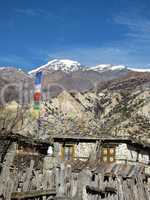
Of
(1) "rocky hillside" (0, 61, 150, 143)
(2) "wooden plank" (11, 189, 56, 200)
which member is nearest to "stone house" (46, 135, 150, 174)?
(2) "wooden plank" (11, 189, 56, 200)

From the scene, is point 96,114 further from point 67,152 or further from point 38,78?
point 67,152

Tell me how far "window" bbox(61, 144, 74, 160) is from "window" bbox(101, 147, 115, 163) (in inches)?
102

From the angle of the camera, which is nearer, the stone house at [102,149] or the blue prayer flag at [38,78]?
the stone house at [102,149]

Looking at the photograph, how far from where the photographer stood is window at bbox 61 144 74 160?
34287mm

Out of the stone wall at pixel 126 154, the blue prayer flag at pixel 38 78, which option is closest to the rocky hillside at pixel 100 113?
the blue prayer flag at pixel 38 78

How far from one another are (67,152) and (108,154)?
11.0 ft

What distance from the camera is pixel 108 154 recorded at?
3309cm

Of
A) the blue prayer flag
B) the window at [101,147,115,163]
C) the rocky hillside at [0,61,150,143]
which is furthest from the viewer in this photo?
the rocky hillside at [0,61,150,143]

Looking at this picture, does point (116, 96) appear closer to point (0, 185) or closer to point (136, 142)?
point (136, 142)

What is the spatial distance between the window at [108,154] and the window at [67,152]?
102 inches

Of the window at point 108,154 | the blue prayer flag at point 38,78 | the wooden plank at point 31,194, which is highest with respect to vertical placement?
the blue prayer flag at point 38,78

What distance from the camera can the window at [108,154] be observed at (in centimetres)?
3304

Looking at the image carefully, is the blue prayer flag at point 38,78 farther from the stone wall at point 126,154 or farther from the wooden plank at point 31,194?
the wooden plank at point 31,194

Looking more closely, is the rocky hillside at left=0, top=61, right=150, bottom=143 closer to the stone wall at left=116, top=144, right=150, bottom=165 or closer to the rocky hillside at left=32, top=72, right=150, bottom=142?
the rocky hillside at left=32, top=72, right=150, bottom=142
